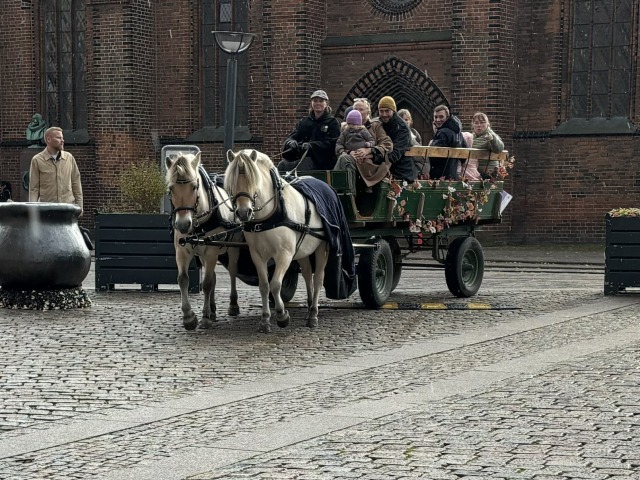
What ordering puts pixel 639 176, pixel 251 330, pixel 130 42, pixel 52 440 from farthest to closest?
pixel 130 42
pixel 639 176
pixel 251 330
pixel 52 440

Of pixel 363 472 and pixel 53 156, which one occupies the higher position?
pixel 53 156

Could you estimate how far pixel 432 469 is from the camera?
629cm

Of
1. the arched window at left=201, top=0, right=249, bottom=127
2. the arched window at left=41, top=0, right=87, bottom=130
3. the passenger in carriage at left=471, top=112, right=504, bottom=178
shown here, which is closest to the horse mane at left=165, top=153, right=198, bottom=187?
the passenger in carriage at left=471, top=112, right=504, bottom=178

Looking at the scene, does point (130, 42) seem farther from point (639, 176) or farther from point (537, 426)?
point (537, 426)

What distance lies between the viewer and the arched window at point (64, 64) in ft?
108

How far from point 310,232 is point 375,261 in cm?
169

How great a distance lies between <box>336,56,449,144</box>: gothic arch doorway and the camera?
2859cm

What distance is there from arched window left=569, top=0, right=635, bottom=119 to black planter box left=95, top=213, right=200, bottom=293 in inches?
560

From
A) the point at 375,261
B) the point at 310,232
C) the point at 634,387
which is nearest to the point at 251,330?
the point at 310,232

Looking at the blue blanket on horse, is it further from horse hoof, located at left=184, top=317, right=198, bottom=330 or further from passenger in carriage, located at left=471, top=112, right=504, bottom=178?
passenger in carriage, located at left=471, top=112, right=504, bottom=178

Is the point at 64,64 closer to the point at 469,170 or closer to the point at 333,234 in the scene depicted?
the point at 469,170

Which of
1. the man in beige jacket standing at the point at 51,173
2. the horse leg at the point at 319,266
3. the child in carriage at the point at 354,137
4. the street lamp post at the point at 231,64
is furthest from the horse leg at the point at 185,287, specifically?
the street lamp post at the point at 231,64

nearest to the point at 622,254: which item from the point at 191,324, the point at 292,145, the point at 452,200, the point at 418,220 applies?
the point at 452,200

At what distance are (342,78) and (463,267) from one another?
14.6m
